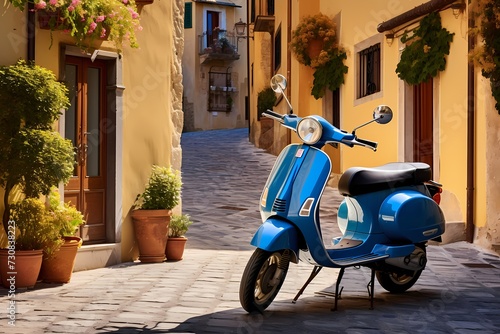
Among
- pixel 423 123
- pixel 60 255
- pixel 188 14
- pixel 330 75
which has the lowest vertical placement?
pixel 60 255

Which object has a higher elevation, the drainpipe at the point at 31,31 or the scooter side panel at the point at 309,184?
the drainpipe at the point at 31,31

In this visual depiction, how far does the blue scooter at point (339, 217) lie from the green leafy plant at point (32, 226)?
228cm

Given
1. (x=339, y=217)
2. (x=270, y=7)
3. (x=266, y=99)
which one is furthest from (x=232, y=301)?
(x=270, y=7)

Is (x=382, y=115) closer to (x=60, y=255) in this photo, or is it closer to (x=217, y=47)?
(x=60, y=255)

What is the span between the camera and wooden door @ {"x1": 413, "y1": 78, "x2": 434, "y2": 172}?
12586mm

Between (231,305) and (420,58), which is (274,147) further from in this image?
(231,305)

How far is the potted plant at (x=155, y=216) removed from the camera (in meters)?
8.97

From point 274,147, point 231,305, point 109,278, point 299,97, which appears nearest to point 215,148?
point 274,147

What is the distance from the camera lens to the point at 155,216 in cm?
898

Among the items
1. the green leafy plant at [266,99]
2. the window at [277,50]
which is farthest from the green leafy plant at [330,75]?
the green leafy plant at [266,99]

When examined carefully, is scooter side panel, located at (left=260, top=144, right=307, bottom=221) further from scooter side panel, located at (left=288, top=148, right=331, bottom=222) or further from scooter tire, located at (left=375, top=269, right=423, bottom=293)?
scooter tire, located at (left=375, top=269, right=423, bottom=293)

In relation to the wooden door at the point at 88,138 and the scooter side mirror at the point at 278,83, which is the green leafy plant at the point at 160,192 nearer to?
the wooden door at the point at 88,138

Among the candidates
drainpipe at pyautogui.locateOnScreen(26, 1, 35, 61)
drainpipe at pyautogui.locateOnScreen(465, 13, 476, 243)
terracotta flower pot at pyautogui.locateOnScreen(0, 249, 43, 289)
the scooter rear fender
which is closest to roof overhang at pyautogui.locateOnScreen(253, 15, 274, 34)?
drainpipe at pyautogui.locateOnScreen(465, 13, 476, 243)

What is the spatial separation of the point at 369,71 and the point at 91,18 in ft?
28.9
